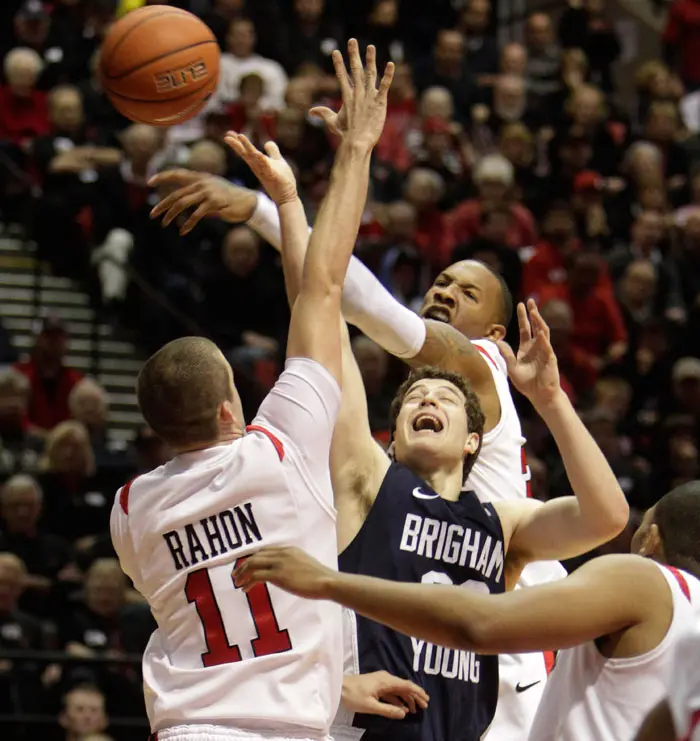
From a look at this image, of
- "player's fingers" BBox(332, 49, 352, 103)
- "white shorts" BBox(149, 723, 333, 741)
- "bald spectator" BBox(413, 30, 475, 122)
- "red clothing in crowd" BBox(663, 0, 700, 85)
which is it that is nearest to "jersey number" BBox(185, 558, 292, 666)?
"white shorts" BBox(149, 723, 333, 741)

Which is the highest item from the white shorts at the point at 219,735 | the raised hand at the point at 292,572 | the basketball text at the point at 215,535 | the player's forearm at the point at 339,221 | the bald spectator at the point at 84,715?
the player's forearm at the point at 339,221

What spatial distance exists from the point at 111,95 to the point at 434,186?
616 cm

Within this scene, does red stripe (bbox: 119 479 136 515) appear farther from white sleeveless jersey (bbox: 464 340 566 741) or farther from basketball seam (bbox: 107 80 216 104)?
basketball seam (bbox: 107 80 216 104)

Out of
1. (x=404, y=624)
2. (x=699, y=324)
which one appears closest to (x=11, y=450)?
(x=699, y=324)

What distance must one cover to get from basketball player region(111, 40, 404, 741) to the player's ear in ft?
2.90

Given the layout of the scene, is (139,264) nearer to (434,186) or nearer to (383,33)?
(434,186)

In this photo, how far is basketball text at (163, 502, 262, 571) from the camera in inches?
147

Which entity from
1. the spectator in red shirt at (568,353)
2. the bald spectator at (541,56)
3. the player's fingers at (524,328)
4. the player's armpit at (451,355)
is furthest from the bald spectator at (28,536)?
the bald spectator at (541,56)

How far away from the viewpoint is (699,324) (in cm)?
1126

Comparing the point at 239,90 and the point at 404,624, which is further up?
the point at 404,624

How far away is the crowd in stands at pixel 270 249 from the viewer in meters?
8.92

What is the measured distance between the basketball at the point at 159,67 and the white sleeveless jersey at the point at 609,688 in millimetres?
2605

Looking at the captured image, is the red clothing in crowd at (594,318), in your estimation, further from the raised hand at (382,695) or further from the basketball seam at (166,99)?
the raised hand at (382,695)

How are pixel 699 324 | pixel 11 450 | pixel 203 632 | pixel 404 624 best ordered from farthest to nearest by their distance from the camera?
pixel 699 324 → pixel 11 450 → pixel 203 632 → pixel 404 624
